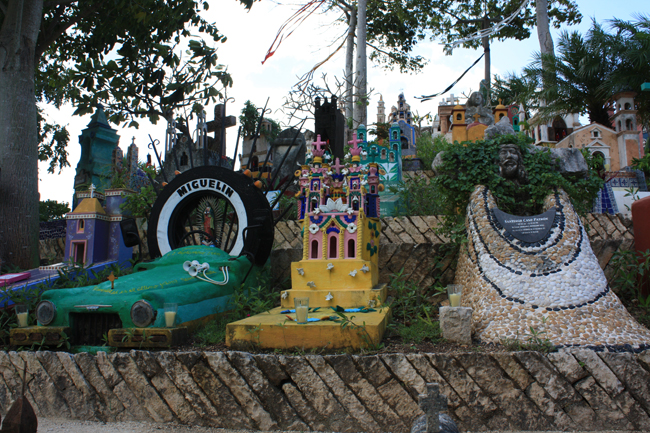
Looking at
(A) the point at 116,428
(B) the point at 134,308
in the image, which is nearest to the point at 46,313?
(B) the point at 134,308

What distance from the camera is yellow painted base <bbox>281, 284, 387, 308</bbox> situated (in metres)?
5.69

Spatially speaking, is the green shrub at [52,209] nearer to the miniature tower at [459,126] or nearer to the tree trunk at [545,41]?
the miniature tower at [459,126]

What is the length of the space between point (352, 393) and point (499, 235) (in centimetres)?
283

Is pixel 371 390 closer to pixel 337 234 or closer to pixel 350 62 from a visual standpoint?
pixel 337 234

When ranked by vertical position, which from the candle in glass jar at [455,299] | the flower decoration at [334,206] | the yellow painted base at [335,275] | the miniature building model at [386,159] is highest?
the miniature building model at [386,159]

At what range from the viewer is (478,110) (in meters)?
20.7

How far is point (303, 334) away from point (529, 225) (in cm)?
307

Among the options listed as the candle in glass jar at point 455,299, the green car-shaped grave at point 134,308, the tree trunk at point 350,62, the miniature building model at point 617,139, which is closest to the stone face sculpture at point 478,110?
the miniature building model at point 617,139

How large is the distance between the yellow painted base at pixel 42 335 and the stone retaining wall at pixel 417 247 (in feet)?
11.1

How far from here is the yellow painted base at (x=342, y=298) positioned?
569 cm

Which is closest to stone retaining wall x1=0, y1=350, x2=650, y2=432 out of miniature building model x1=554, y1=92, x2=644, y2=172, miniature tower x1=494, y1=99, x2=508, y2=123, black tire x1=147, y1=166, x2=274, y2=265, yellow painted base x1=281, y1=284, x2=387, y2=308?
yellow painted base x1=281, y1=284, x2=387, y2=308

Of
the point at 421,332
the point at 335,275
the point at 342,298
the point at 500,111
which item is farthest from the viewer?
the point at 500,111

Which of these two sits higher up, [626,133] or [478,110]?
[478,110]

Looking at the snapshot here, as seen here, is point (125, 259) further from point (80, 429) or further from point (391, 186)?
point (391, 186)
